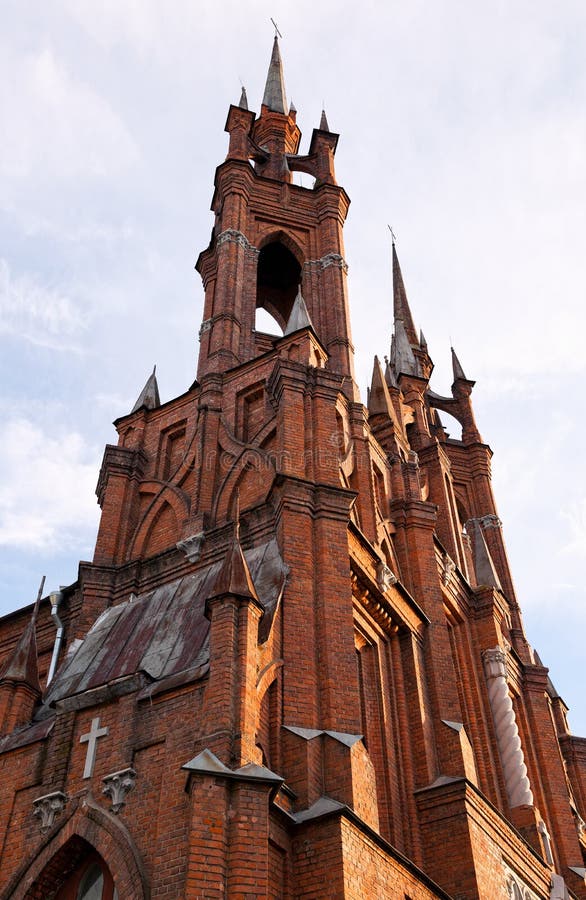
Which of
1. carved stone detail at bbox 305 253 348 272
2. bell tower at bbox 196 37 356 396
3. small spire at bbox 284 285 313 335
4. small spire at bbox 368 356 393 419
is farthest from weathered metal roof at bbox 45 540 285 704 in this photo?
carved stone detail at bbox 305 253 348 272

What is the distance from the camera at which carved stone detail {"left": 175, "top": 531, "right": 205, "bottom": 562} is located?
53.7ft

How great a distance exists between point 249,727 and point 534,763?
1212 cm

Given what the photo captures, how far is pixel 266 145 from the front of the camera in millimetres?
29000

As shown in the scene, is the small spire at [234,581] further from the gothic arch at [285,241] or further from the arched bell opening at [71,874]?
the gothic arch at [285,241]

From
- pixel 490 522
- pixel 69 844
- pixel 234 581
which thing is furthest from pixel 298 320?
pixel 490 522

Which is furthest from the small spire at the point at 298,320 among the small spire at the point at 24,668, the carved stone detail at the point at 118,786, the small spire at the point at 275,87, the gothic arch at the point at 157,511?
the small spire at the point at 275,87

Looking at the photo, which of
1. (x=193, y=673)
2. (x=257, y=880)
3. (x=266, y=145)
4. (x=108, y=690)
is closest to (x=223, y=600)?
(x=193, y=673)

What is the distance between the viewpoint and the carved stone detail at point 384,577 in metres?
15.8

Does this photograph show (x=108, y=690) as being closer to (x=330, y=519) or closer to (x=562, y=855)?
(x=330, y=519)

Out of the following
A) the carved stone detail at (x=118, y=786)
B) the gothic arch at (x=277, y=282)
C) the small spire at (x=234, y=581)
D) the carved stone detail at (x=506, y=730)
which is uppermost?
the gothic arch at (x=277, y=282)

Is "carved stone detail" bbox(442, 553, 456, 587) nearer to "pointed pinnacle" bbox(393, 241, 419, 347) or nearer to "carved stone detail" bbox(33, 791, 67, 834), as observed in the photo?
"carved stone detail" bbox(33, 791, 67, 834)

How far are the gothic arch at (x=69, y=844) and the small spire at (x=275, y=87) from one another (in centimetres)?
2402

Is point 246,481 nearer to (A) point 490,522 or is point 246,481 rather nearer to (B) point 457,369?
(A) point 490,522

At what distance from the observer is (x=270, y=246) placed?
24828mm
